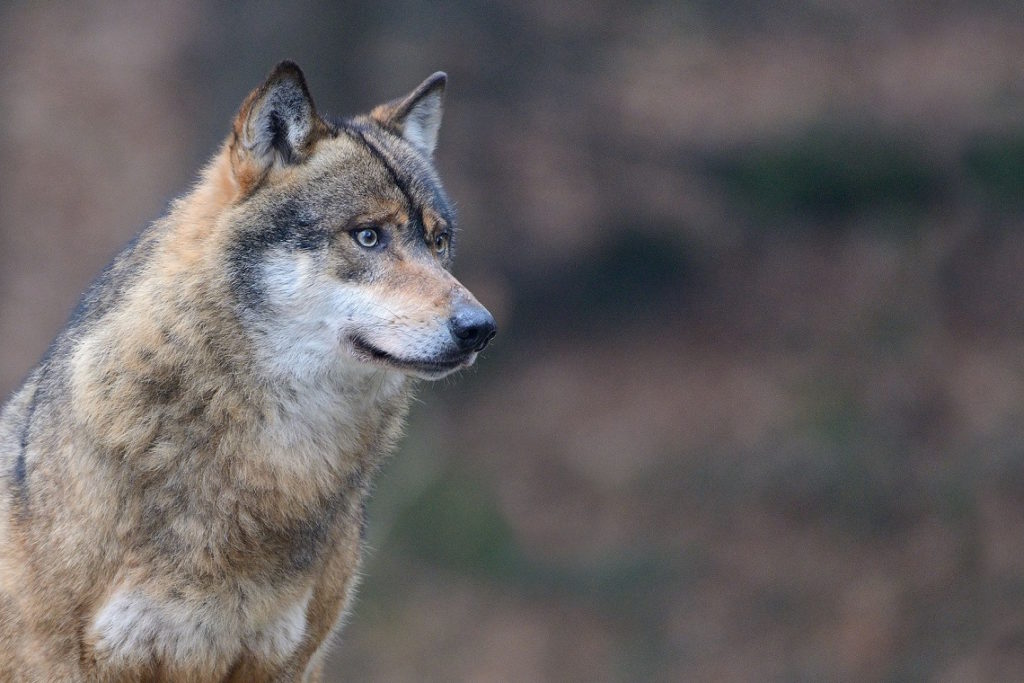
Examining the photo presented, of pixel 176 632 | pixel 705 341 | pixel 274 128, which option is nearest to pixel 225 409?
pixel 176 632

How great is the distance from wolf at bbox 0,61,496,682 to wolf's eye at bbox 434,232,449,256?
0.25m

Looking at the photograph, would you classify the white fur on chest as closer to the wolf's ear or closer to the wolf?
the wolf

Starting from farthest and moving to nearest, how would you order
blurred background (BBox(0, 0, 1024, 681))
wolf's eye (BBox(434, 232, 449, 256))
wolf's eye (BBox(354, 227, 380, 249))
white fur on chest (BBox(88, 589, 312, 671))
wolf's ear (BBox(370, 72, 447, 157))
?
blurred background (BBox(0, 0, 1024, 681)), wolf's ear (BBox(370, 72, 447, 157)), wolf's eye (BBox(434, 232, 449, 256)), wolf's eye (BBox(354, 227, 380, 249)), white fur on chest (BBox(88, 589, 312, 671))

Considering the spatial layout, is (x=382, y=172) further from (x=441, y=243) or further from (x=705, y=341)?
(x=705, y=341)

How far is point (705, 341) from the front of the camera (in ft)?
42.5

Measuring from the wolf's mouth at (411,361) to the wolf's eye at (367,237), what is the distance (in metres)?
0.40

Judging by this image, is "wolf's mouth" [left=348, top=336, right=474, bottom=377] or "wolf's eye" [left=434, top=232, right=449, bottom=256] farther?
"wolf's eye" [left=434, top=232, right=449, bottom=256]

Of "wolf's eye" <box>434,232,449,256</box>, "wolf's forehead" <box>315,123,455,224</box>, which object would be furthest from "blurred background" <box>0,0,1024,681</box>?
"wolf's eye" <box>434,232,449,256</box>

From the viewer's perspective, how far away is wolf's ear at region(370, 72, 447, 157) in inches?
228

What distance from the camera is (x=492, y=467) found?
12.7 metres

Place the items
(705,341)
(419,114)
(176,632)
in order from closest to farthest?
(176,632), (419,114), (705,341)

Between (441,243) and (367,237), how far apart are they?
500 millimetres

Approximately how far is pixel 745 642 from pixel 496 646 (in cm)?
237

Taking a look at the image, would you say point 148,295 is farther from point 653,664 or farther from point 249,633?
point 653,664
